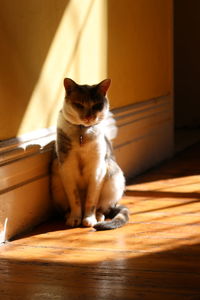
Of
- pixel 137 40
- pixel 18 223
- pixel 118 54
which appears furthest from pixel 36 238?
pixel 137 40

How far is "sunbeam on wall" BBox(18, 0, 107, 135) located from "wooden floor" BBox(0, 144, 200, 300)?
0.60 meters

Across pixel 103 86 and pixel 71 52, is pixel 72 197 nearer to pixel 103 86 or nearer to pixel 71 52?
pixel 103 86

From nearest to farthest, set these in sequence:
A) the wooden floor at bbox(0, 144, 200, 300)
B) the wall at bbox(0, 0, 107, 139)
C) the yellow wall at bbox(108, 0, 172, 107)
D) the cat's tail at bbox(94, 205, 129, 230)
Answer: the wooden floor at bbox(0, 144, 200, 300) → the wall at bbox(0, 0, 107, 139) → the cat's tail at bbox(94, 205, 129, 230) → the yellow wall at bbox(108, 0, 172, 107)

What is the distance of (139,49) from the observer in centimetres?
421

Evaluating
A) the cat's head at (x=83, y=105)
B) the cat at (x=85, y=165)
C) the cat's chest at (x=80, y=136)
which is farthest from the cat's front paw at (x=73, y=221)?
the cat's head at (x=83, y=105)

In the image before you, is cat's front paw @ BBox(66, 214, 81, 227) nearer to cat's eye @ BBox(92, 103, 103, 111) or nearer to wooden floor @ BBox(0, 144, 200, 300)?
wooden floor @ BBox(0, 144, 200, 300)

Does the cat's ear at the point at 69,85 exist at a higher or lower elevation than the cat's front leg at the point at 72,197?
higher

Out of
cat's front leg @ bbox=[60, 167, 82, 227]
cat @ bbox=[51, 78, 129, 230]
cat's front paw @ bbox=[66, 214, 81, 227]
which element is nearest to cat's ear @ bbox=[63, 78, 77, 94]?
cat @ bbox=[51, 78, 129, 230]

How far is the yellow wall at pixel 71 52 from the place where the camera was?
8.86 feet

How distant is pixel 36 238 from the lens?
8.98 ft

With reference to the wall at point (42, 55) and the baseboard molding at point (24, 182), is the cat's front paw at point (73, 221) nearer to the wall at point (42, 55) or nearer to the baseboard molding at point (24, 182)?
the baseboard molding at point (24, 182)

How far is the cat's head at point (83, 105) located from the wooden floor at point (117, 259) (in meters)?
0.56

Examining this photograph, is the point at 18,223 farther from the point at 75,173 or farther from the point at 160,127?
the point at 160,127

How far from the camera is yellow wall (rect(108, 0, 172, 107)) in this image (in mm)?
3809
